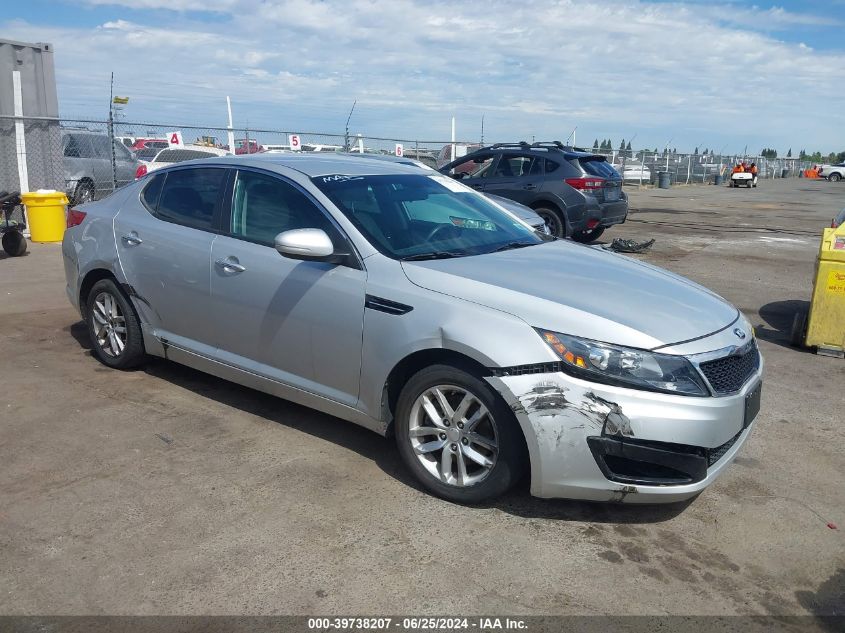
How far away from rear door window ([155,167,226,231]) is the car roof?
105mm

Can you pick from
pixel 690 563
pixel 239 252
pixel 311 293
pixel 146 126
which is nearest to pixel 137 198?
pixel 239 252

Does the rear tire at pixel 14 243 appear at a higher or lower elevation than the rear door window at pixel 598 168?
lower

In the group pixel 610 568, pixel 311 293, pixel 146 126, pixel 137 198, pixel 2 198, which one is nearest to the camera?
pixel 610 568

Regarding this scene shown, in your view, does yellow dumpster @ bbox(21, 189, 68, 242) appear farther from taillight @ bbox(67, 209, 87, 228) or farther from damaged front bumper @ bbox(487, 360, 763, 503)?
damaged front bumper @ bbox(487, 360, 763, 503)

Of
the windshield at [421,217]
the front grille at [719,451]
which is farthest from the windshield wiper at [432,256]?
the front grille at [719,451]

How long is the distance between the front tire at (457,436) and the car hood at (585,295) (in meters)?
0.41

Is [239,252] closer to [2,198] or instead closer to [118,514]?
[118,514]

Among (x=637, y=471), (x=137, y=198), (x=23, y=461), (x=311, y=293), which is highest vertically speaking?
(x=137, y=198)

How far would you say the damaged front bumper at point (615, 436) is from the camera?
3.25 m

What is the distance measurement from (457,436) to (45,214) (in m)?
10.8

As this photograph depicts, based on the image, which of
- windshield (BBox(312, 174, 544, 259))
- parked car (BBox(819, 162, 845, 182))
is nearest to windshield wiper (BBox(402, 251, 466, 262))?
windshield (BBox(312, 174, 544, 259))

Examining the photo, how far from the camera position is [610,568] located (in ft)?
10.6

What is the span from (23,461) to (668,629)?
3.41m

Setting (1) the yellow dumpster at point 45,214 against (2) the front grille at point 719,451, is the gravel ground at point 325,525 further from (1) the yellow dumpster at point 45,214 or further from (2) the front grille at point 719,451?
(1) the yellow dumpster at point 45,214
